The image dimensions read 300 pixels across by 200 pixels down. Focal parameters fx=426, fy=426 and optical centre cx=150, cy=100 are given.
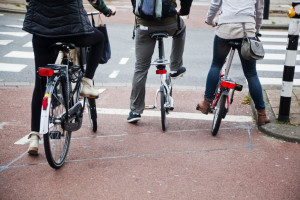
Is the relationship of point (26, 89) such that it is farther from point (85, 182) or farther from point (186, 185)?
point (186, 185)

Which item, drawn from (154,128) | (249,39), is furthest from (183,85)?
(249,39)

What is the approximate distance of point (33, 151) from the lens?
407 cm

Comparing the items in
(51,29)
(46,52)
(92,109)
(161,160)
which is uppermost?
(51,29)

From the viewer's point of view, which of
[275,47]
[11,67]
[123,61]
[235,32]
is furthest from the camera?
[275,47]

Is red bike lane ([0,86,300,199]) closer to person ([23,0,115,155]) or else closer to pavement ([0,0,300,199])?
pavement ([0,0,300,199])

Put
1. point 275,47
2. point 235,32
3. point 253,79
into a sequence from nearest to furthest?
point 235,32 < point 253,79 < point 275,47

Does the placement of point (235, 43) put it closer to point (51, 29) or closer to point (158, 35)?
point (158, 35)

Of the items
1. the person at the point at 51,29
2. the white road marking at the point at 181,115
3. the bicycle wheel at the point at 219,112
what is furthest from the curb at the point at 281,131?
the person at the point at 51,29

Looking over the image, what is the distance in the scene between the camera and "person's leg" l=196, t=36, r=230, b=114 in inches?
184

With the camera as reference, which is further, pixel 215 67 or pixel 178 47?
pixel 178 47

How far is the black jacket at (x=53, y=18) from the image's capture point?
3572mm

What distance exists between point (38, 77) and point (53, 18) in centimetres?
56

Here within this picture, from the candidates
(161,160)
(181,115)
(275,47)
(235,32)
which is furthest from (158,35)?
(275,47)

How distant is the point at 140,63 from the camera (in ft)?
16.3
